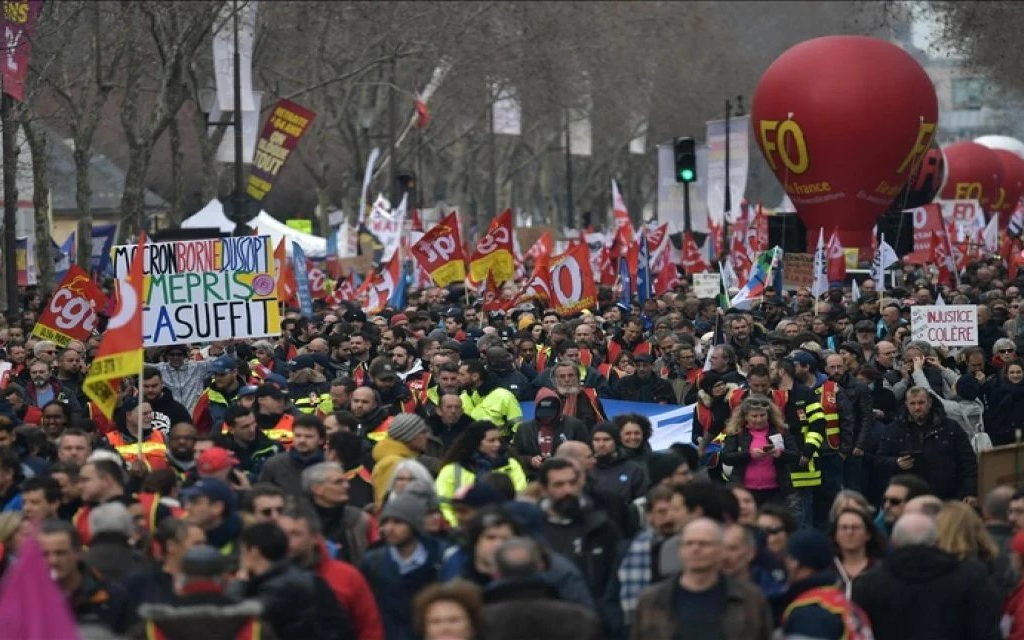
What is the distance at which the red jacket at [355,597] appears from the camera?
852 centimetres

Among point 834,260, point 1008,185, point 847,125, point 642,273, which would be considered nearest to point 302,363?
point 642,273

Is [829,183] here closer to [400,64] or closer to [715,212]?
[715,212]

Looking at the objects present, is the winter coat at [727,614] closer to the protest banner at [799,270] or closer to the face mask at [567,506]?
the face mask at [567,506]

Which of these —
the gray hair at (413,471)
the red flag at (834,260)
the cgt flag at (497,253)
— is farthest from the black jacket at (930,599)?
the red flag at (834,260)

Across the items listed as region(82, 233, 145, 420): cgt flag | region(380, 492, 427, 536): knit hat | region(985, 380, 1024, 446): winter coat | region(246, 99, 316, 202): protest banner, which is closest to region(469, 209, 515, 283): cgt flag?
region(985, 380, 1024, 446): winter coat

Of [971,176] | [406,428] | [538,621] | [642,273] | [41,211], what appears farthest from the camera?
[971,176]

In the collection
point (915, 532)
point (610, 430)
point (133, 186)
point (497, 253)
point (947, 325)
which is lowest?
point (915, 532)

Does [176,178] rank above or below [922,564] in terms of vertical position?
above

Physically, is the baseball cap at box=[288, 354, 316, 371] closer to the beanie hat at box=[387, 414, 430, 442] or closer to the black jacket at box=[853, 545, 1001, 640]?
the beanie hat at box=[387, 414, 430, 442]

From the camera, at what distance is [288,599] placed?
8281 mm

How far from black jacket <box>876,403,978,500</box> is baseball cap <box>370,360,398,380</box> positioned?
318cm

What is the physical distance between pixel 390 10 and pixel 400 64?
947cm

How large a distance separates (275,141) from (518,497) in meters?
31.7

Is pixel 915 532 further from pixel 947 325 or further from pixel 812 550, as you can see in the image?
pixel 947 325
